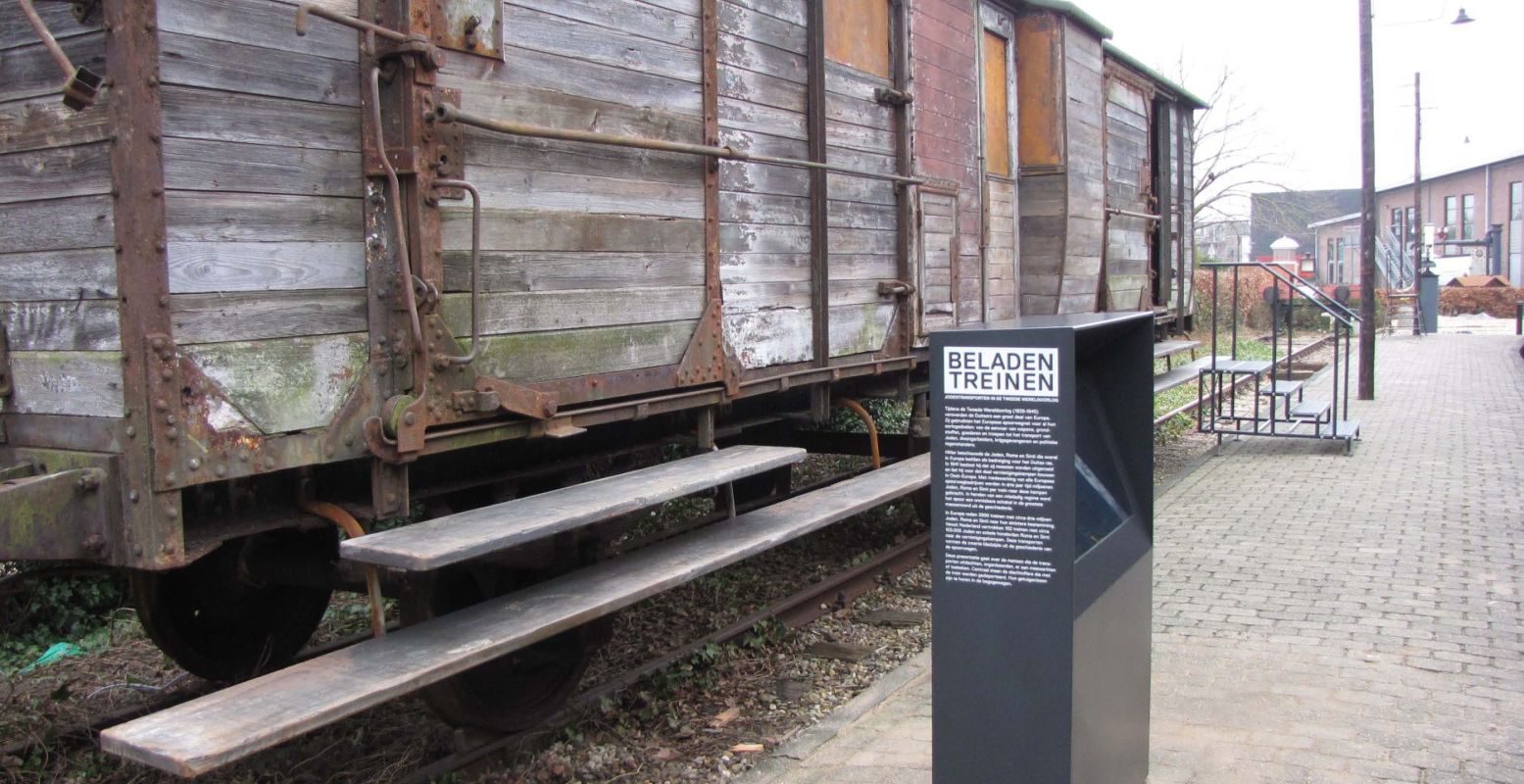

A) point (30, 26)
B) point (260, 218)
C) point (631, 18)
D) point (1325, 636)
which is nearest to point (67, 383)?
point (260, 218)

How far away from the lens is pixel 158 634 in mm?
4191

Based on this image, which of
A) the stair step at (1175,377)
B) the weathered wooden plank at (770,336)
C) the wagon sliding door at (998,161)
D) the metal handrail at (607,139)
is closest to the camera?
the metal handrail at (607,139)

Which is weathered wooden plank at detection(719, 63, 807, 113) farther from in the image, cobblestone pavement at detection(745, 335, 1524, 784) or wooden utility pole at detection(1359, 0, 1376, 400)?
wooden utility pole at detection(1359, 0, 1376, 400)

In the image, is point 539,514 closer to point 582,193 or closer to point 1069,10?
point 582,193

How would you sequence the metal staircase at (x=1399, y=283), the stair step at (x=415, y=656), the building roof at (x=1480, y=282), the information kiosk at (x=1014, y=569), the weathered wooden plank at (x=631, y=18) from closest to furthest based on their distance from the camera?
the stair step at (x=415, y=656), the information kiosk at (x=1014, y=569), the weathered wooden plank at (x=631, y=18), the metal staircase at (x=1399, y=283), the building roof at (x=1480, y=282)

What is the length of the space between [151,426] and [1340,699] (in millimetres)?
4091

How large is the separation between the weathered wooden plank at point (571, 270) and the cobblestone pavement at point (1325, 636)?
5.94 feet

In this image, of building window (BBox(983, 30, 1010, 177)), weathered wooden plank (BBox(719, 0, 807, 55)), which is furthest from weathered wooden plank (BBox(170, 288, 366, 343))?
building window (BBox(983, 30, 1010, 177))

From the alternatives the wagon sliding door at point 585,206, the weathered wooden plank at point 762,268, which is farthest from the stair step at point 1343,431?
the wagon sliding door at point 585,206

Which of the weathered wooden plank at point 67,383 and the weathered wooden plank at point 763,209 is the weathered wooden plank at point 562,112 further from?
the weathered wooden plank at point 67,383

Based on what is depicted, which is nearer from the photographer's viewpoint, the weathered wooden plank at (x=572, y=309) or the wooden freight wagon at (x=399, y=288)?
the wooden freight wagon at (x=399, y=288)

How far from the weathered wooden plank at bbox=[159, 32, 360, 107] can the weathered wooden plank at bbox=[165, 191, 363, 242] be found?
11.3 inches

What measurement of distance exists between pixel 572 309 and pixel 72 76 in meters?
1.72

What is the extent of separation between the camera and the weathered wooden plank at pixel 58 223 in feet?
9.96
